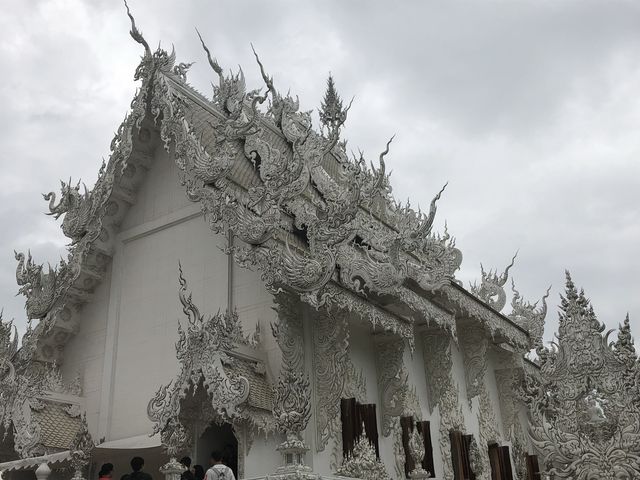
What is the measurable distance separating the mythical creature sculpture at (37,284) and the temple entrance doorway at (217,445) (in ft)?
9.95

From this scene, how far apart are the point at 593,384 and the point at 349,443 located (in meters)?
2.68

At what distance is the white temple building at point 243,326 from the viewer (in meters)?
7.47

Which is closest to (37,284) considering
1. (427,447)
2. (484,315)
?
(427,447)

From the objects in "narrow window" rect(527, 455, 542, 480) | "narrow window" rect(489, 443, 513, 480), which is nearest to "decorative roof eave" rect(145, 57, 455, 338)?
"narrow window" rect(489, 443, 513, 480)

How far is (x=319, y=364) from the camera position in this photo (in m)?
8.02

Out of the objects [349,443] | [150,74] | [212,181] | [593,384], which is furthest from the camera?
[150,74]

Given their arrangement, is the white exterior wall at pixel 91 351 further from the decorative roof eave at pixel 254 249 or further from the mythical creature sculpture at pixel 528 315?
the mythical creature sculpture at pixel 528 315

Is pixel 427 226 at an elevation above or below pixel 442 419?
above

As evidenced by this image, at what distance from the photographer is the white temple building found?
7473 mm

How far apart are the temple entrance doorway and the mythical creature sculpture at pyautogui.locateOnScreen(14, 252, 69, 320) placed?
9.95ft

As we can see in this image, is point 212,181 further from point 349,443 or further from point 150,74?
point 349,443

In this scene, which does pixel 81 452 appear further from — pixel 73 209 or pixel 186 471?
pixel 73 209

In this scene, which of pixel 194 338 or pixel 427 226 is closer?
pixel 194 338

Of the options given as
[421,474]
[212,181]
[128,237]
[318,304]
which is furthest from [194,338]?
[128,237]
